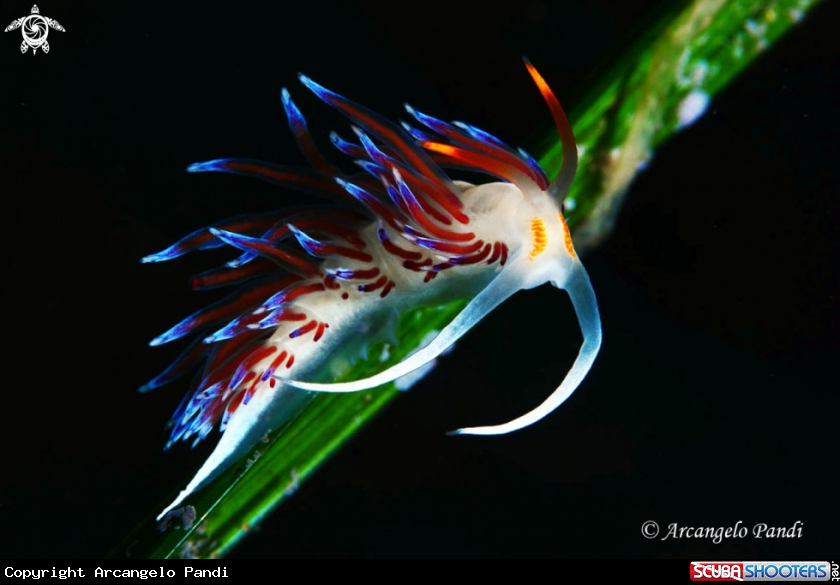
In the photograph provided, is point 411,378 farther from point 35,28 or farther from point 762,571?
point 35,28

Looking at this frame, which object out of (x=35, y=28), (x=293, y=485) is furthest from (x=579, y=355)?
(x=35, y=28)

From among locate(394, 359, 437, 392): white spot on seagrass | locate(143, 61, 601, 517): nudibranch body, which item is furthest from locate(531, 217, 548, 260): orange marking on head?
locate(394, 359, 437, 392): white spot on seagrass

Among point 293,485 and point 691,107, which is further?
point 293,485

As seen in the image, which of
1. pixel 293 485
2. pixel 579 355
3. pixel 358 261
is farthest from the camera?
pixel 293 485

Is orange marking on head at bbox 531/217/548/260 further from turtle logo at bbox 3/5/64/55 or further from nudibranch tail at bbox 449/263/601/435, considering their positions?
turtle logo at bbox 3/5/64/55

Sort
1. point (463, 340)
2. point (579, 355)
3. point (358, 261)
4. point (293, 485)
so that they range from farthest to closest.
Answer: point (463, 340) < point (293, 485) < point (358, 261) < point (579, 355)

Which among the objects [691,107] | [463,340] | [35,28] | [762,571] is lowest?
[762,571]

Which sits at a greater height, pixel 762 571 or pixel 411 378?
pixel 411 378

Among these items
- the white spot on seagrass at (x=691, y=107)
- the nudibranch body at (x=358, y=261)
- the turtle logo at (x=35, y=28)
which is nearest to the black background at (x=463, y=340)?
the turtle logo at (x=35, y=28)
